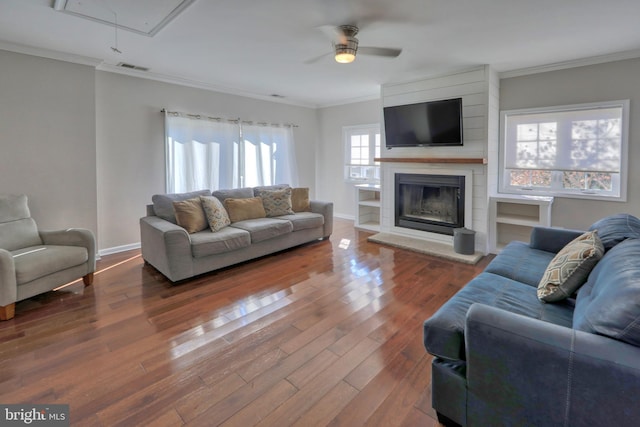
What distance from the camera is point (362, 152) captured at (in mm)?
6652

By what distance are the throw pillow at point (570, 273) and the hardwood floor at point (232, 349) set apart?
34.1 inches

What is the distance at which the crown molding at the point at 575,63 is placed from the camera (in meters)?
3.68

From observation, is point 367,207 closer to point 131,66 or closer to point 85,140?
point 131,66

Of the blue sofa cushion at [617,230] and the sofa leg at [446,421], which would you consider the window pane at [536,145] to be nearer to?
the blue sofa cushion at [617,230]

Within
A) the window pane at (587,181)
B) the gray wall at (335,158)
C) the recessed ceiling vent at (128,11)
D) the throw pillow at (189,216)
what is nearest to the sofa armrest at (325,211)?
the gray wall at (335,158)

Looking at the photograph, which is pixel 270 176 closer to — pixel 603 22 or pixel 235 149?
pixel 235 149

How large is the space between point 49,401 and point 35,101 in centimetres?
340

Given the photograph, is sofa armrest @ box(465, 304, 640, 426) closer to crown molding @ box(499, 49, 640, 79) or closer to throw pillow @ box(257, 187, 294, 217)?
throw pillow @ box(257, 187, 294, 217)

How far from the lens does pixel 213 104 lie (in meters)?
5.35

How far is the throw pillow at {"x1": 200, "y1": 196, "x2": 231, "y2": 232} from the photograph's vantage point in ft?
12.9

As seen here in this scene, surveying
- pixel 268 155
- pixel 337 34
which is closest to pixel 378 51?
pixel 337 34

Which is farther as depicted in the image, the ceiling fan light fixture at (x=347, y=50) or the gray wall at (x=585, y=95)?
the gray wall at (x=585, y=95)

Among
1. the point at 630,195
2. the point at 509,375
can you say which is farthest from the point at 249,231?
the point at 630,195

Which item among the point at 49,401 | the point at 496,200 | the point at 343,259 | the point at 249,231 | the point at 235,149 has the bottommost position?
the point at 49,401
